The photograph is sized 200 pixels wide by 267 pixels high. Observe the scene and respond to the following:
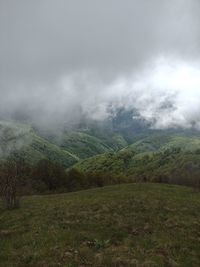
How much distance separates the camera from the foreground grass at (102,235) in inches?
803

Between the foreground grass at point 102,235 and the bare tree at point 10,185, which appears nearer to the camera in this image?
the foreground grass at point 102,235

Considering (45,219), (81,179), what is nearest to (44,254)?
(45,219)

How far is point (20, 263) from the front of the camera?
776 inches

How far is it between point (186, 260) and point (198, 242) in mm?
4732

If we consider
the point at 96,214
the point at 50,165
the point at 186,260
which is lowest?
the point at 186,260

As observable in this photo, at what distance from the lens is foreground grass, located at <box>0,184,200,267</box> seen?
20406mm

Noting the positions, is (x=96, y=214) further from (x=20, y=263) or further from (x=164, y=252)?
(x=20, y=263)

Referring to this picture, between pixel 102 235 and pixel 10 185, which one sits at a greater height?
pixel 10 185

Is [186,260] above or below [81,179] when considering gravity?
below

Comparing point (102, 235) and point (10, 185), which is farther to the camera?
point (10, 185)

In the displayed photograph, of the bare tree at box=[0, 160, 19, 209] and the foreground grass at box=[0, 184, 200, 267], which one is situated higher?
the bare tree at box=[0, 160, 19, 209]

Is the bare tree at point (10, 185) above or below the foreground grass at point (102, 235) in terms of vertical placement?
above

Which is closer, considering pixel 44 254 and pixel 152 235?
pixel 44 254

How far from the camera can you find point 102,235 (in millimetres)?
25984
